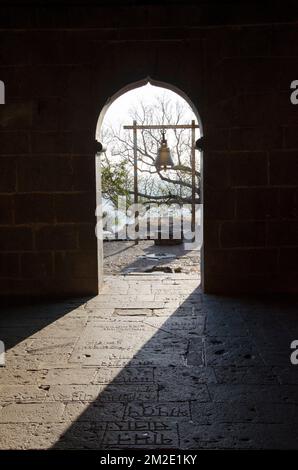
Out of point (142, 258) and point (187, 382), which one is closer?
point (187, 382)

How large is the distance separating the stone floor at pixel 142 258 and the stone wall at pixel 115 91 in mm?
1811

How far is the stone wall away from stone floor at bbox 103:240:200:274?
1.81 meters

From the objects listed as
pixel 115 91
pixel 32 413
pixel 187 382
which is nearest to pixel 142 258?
pixel 115 91

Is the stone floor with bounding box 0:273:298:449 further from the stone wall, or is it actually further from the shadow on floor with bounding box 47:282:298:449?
the stone wall

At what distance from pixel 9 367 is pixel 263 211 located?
9.66ft

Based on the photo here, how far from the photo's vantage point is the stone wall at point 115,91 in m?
4.43

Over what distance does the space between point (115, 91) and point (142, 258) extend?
11.7ft

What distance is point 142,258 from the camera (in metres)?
7.52

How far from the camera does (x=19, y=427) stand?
2.08 meters

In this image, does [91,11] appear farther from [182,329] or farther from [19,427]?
[19,427]

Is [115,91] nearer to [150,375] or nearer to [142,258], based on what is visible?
[150,375]

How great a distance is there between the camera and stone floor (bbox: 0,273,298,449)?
6.57 ft
